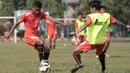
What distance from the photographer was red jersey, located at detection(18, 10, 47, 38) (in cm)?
1158

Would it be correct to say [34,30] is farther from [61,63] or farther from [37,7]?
[61,63]

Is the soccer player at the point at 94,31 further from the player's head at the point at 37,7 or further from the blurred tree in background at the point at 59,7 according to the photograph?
the blurred tree in background at the point at 59,7

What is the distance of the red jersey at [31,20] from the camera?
11.6 m

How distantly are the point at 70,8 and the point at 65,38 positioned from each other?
45331 millimetres

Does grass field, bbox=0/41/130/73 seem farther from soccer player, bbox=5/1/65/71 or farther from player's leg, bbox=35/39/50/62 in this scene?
soccer player, bbox=5/1/65/71

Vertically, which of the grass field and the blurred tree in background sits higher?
the grass field

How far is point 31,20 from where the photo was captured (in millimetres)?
11688

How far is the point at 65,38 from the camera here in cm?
6219

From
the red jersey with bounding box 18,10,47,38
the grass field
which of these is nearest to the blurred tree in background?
the grass field

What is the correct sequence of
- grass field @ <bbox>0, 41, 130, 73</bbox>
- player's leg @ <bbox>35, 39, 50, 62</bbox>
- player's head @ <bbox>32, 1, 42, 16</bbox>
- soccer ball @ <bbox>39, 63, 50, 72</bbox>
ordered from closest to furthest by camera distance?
1. player's head @ <bbox>32, 1, 42, 16</bbox>
2. soccer ball @ <bbox>39, 63, 50, 72</bbox>
3. player's leg @ <bbox>35, 39, 50, 62</bbox>
4. grass field @ <bbox>0, 41, 130, 73</bbox>

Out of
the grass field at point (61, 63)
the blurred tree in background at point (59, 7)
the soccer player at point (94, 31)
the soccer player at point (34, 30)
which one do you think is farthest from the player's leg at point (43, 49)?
the blurred tree in background at point (59, 7)

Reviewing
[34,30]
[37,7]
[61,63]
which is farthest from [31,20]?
[61,63]

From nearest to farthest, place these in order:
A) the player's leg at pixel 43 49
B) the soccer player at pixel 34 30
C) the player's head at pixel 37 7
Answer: the player's head at pixel 37 7 → the soccer player at pixel 34 30 → the player's leg at pixel 43 49

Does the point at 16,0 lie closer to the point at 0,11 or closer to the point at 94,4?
the point at 0,11
